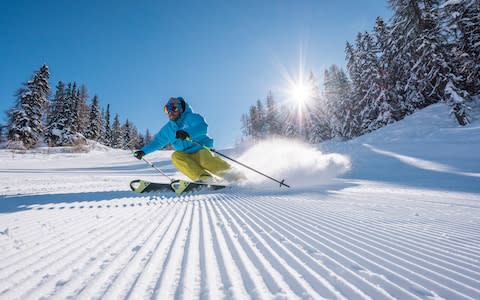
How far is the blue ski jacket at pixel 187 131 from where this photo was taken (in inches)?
291

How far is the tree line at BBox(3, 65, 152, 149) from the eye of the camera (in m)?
30.9

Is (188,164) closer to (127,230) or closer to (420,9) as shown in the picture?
(127,230)

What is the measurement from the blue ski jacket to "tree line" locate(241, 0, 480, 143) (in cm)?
1581

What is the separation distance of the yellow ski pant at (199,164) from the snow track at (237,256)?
13.1ft

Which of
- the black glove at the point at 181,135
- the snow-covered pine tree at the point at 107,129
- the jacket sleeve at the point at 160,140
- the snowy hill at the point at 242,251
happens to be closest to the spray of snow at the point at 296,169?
the black glove at the point at 181,135

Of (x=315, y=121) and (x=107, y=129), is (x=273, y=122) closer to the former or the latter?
(x=315, y=121)

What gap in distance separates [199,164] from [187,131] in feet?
3.29

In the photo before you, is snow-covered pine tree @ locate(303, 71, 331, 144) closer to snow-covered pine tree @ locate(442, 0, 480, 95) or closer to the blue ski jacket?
snow-covered pine tree @ locate(442, 0, 480, 95)

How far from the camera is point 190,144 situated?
7562 millimetres

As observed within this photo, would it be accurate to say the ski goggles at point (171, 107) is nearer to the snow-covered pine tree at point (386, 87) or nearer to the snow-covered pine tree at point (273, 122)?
Result: the snow-covered pine tree at point (386, 87)

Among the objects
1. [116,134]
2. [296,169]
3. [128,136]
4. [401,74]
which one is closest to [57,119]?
[116,134]

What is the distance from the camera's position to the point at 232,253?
1842 millimetres

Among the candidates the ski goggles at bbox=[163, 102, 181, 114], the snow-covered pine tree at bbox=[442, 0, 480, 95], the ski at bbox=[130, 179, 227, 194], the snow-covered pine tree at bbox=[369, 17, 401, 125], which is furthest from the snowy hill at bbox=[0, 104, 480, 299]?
the snow-covered pine tree at bbox=[369, 17, 401, 125]

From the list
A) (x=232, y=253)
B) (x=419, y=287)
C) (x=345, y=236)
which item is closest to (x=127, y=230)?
(x=232, y=253)
